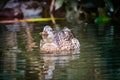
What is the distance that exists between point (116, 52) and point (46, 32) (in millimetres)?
1506

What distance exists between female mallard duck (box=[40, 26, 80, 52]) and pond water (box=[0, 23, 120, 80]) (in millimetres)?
171

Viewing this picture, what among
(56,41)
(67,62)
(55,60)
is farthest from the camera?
(56,41)

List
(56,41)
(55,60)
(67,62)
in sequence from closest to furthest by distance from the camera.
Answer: (67,62) < (55,60) < (56,41)

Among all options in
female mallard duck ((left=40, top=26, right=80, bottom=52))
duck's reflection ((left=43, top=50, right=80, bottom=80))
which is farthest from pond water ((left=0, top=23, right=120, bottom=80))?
female mallard duck ((left=40, top=26, right=80, bottom=52))

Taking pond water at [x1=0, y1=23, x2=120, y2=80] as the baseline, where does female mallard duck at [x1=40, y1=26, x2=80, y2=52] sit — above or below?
above

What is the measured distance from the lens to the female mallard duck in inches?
430

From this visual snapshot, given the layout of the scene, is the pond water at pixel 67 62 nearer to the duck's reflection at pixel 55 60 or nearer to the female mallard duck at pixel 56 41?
the duck's reflection at pixel 55 60

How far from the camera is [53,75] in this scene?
840 cm

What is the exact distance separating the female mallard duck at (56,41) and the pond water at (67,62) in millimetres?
171

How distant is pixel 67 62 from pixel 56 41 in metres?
1.85

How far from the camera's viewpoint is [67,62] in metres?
9.48

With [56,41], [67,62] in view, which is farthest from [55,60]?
[56,41]

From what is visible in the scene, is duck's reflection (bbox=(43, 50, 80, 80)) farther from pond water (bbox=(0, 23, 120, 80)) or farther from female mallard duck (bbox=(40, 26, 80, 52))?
female mallard duck (bbox=(40, 26, 80, 52))

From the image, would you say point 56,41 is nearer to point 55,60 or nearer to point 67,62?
point 55,60
